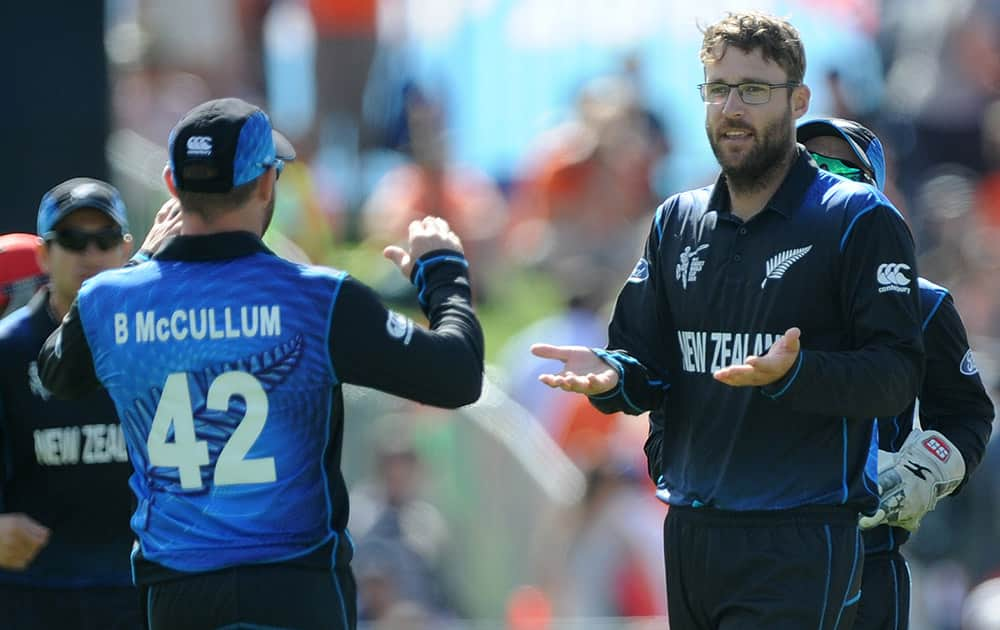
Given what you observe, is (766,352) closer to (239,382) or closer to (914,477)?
(914,477)

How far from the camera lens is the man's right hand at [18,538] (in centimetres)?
513

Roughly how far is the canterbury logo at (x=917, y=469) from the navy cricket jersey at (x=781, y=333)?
8.1 inches

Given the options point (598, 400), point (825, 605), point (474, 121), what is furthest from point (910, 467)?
point (474, 121)

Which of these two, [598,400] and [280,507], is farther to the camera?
[598,400]

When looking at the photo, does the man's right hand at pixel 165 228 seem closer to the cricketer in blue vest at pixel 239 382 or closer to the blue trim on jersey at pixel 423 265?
the cricketer in blue vest at pixel 239 382

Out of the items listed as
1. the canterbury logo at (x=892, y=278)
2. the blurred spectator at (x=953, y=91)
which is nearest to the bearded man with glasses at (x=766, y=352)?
the canterbury logo at (x=892, y=278)

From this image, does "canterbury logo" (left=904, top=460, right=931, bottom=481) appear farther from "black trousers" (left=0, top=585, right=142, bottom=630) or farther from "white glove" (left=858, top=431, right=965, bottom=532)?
"black trousers" (left=0, top=585, right=142, bottom=630)

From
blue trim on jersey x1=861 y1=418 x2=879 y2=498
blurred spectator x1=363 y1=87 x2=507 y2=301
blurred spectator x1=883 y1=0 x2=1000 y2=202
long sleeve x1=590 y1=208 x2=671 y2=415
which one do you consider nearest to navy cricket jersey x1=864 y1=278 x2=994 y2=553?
blue trim on jersey x1=861 y1=418 x2=879 y2=498

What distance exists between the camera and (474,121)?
13383 millimetres

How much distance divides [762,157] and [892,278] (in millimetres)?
502

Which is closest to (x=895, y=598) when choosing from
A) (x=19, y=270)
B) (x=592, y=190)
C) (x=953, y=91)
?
(x=19, y=270)

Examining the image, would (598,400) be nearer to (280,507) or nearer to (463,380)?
(463,380)

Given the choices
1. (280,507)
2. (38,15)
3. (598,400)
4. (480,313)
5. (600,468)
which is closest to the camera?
(280,507)

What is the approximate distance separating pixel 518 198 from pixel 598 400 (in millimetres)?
8048
